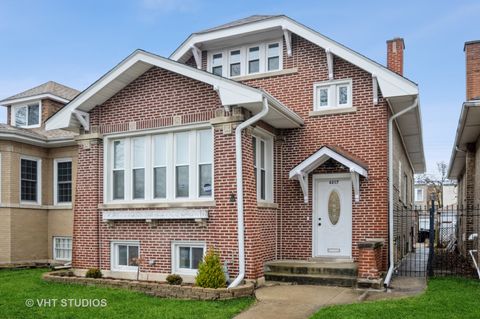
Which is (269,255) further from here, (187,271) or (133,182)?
(133,182)

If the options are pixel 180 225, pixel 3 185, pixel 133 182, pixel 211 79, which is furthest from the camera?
pixel 3 185

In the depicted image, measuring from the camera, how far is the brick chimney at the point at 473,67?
13844 mm

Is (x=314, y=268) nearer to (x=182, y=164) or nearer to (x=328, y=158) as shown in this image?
(x=328, y=158)

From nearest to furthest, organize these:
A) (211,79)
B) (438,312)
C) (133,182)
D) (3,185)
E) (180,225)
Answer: (438,312)
(211,79)
(180,225)
(133,182)
(3,185)

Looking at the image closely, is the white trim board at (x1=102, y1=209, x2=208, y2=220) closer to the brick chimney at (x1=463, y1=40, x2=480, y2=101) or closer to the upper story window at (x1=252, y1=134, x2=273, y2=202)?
the upper story window at (x1=252, y1=134, x2=273, y2=202)

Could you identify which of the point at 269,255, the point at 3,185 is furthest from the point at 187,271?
the point at 3,185

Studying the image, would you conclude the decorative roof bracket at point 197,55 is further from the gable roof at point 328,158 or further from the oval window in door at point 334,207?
the oval window in door at point 334,207

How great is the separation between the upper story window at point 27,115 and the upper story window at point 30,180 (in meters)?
2.51

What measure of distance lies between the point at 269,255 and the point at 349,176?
2.79m

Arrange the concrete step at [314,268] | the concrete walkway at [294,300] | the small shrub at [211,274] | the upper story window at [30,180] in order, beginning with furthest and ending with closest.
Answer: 1. the upper story window at [30,180]
2. the concrete step at [314,268]
3. the small shrub at [211,274]
4. the concrete walkway at [294,300]

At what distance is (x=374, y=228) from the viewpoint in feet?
38.4

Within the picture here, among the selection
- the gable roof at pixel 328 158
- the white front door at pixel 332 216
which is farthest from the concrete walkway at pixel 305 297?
the gable roof at pixel 328 158

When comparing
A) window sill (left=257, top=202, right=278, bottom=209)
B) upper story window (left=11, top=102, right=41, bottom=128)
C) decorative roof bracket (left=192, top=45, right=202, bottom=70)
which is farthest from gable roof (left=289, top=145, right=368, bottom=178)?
upper story window (left=11, top=102, right=41, bottom=128)

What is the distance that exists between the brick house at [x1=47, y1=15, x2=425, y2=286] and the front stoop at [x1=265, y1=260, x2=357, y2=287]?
7 centimetres
